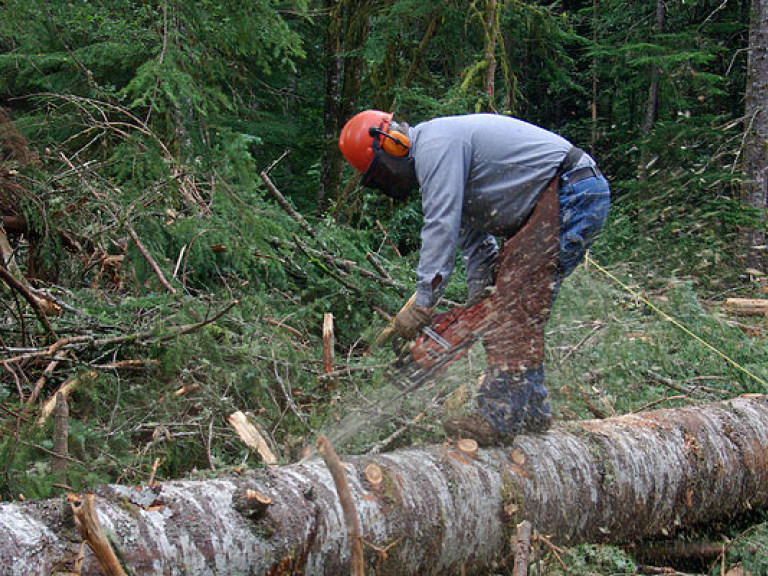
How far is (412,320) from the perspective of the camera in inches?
126

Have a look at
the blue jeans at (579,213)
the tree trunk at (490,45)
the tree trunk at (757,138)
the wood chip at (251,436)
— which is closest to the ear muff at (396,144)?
the blue jeans at (579,213)

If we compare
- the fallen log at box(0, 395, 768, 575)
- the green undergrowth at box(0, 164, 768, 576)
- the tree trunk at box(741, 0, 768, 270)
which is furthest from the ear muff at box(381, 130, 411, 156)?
the tree trunk at box(741, 0, 768, 270)

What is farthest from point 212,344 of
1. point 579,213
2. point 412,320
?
point 579,213

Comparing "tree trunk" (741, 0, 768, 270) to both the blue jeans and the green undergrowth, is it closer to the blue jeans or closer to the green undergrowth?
the green undergrowth

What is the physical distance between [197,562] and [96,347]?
6.78ft

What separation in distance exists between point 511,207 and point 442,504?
4.87ft

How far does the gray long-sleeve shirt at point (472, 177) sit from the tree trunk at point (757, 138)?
22.4ft

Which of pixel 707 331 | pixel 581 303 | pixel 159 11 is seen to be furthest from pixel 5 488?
pixel 707 331

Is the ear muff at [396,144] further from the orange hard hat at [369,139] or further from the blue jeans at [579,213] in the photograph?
the blue jeans at [579,213]

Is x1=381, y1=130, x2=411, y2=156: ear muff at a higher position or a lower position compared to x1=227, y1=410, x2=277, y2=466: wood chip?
higher

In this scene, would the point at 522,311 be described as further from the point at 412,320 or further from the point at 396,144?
the point at 396,144

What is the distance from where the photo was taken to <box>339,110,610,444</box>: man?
128 inches

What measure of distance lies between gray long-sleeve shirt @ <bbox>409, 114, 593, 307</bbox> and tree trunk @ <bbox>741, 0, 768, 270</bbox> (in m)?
6.83

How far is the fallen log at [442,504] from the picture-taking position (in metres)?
2.02
